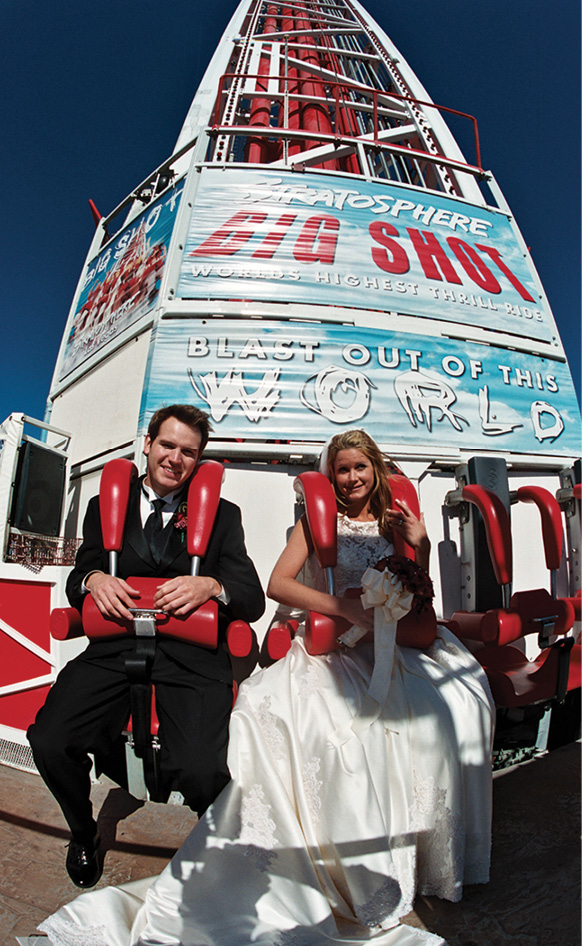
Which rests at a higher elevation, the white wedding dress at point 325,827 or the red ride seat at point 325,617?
the red ride seat at point 325,617

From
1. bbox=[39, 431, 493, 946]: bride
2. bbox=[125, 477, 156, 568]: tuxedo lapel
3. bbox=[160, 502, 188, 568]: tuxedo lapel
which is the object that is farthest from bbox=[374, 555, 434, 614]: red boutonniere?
bbox=[125, 477, 156, 568]: tuxedo lapel

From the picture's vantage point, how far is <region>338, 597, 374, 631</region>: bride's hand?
1857 millimetres

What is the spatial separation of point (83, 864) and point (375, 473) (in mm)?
1923

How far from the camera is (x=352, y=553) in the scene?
2211 mm

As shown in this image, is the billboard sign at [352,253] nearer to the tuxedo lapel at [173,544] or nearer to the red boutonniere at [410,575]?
the tuxedo lapel at [173,544]

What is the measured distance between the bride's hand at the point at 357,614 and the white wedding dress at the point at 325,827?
0.18 m

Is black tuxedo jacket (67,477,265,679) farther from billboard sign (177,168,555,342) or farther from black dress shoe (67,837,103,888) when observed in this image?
billboard sign (177,168,555,342)

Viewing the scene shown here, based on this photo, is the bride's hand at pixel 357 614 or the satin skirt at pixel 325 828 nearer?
the satin skirt at pixel 325 828

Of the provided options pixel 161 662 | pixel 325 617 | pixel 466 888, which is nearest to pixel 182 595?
pixel 161 662

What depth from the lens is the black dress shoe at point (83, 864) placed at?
1.55 metres

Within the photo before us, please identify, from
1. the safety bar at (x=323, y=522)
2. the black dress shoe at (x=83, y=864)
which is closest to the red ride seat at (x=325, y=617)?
the safety bar at (x=323, y=522)

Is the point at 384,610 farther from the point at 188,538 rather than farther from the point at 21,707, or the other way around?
the point at 21,707

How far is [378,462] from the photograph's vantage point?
2316 mm

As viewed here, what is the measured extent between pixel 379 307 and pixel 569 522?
6.96ft
